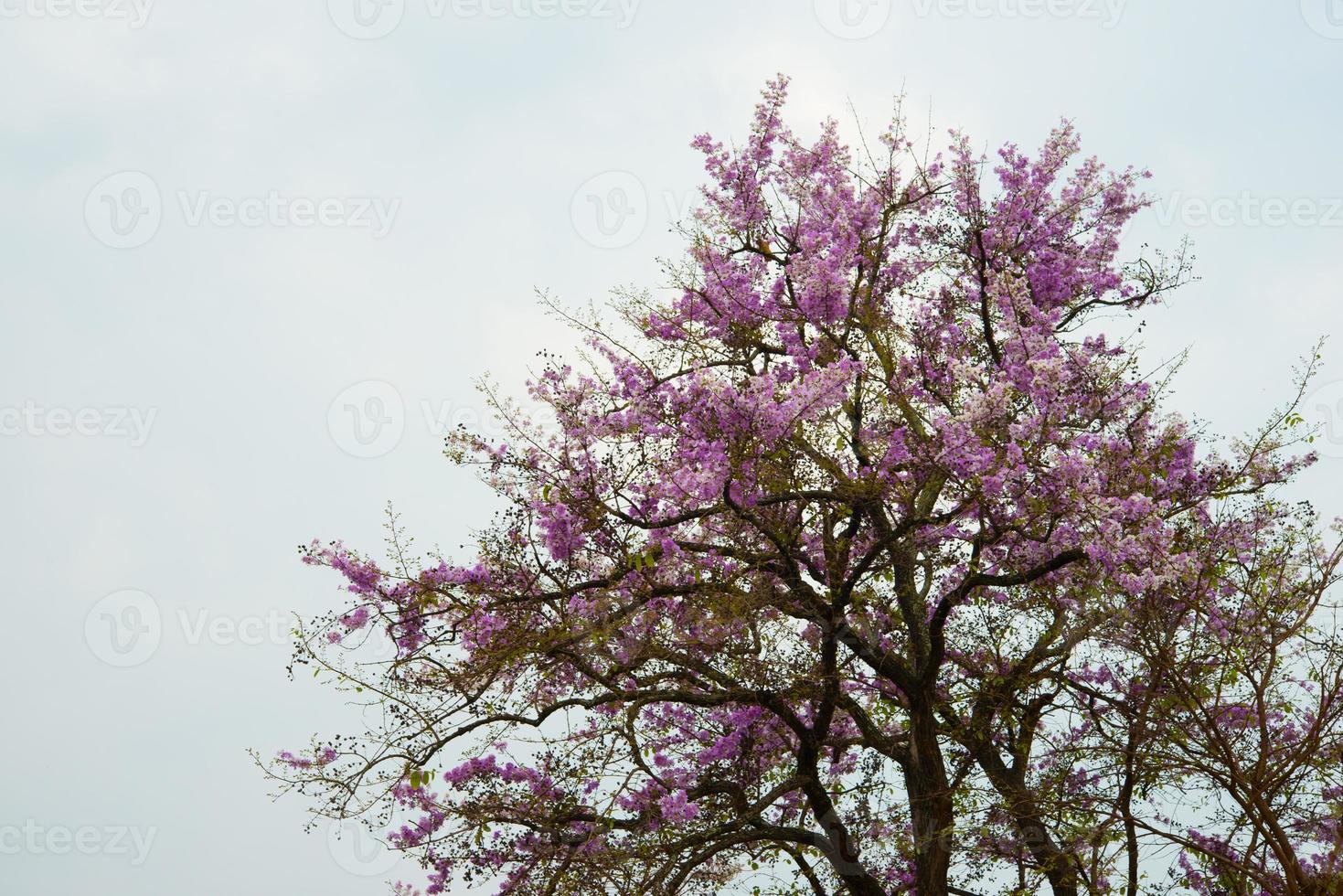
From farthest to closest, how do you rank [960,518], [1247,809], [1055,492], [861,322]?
[861,322], [960,518], [1055,492], [1247,809]

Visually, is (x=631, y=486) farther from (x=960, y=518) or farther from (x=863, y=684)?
(x=863, y=684)

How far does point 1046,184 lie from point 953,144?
116 centimetres

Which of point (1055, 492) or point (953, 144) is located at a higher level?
point (953, 144)

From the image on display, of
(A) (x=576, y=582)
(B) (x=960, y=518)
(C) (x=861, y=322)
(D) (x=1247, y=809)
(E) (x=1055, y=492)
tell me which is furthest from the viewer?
(C) (x=861, y=322)

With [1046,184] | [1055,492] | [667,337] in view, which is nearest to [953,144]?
[1046,184]

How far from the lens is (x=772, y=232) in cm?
1289

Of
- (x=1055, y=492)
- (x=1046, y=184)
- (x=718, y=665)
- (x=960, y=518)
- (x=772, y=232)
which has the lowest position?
(x=718, y=665)

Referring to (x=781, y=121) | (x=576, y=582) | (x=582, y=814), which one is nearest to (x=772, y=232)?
(x=781, y=121)

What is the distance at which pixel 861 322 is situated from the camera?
12.5 meters

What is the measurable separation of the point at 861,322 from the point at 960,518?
2.51 meters

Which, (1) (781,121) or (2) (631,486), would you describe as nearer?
(2) (631,486)

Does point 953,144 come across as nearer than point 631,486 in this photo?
No

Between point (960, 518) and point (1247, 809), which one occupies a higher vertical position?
point (960, 518)

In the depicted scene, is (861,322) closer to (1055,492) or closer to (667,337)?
(667,337)
